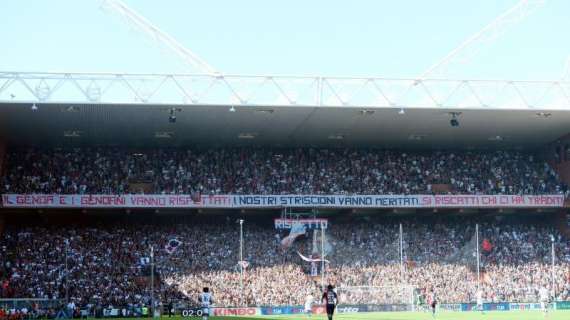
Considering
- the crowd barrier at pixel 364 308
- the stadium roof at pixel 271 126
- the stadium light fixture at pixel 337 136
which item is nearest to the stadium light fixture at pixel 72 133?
the stadium roof at pixel 271 126

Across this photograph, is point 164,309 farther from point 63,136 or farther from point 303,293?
point 63,136

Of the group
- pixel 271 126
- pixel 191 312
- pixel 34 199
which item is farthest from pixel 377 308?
pixel 34 199

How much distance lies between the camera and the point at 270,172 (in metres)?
65.1

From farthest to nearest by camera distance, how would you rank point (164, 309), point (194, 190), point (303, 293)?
point (194, 190), point (303, 293), point (164, 309)

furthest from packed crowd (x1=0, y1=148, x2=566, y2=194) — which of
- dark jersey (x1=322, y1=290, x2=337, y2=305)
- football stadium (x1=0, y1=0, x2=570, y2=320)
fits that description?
dark jersey (x1=322, y1=290, x2=337, y2=305)

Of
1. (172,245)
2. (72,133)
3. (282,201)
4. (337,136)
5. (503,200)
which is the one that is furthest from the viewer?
(337,136)

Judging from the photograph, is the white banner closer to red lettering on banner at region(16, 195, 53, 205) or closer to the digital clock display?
red lettering on banner at region(16, 195, 53, 205)

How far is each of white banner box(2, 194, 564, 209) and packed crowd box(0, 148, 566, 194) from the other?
1086 mm

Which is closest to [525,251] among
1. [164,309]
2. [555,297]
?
[555,297]

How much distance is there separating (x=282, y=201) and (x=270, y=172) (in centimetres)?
361

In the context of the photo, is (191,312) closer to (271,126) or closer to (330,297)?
(271,126)

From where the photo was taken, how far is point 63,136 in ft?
206

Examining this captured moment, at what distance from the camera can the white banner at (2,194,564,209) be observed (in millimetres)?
59531

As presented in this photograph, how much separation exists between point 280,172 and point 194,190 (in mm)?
6890
